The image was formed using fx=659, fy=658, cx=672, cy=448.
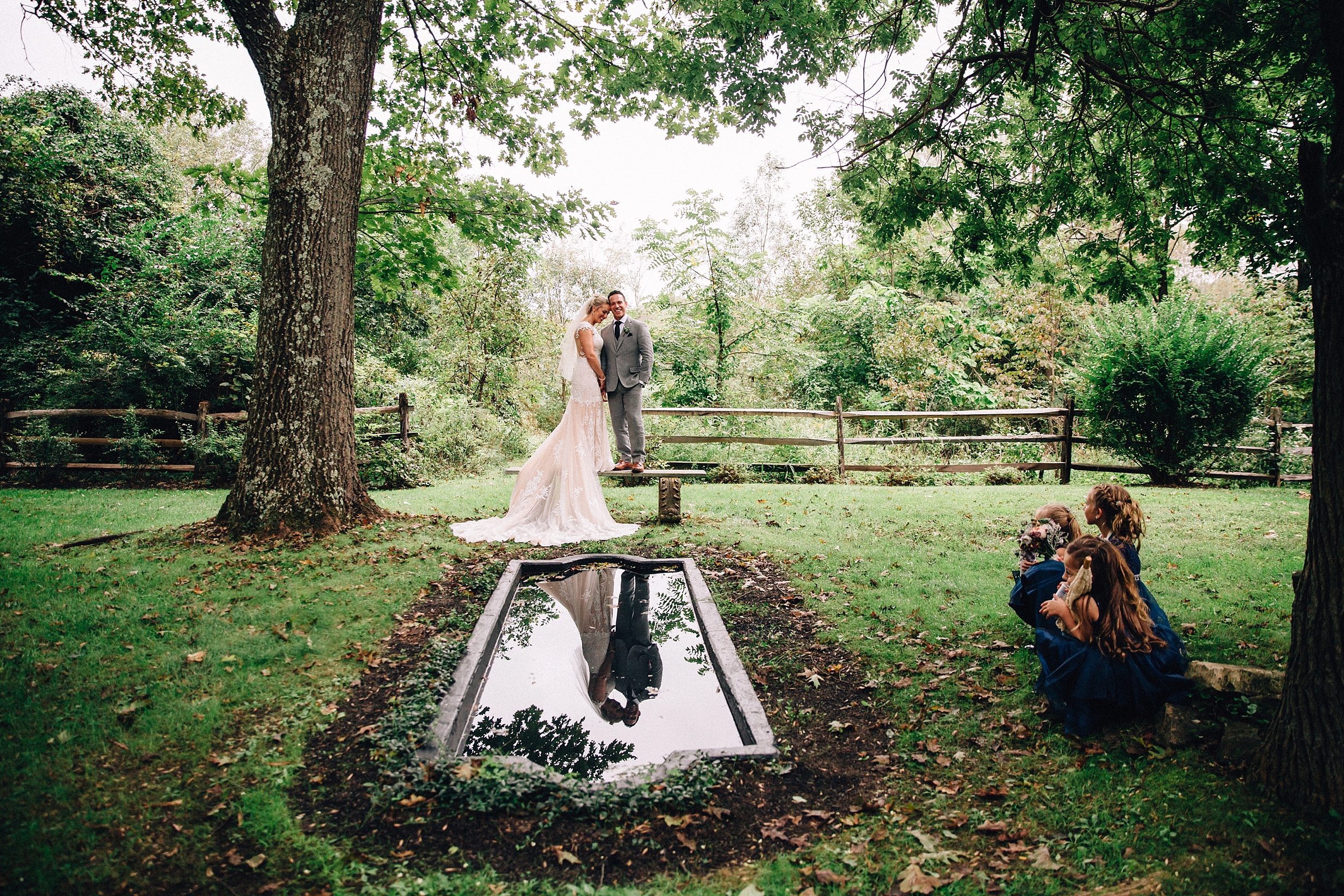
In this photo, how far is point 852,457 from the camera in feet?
44.3

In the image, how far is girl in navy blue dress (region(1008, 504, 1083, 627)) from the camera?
4.36 metres

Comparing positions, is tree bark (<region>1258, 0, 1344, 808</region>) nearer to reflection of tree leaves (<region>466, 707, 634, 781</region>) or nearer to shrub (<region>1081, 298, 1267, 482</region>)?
reflection of tree leaves (<region>466, 707, 634, 781</region>)

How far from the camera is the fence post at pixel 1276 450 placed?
11820mm

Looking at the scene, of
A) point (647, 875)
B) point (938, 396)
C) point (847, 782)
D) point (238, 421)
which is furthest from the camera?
point (938, 396)

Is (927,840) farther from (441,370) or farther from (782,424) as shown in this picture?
(441,370)

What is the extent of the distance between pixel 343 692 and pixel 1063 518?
4884 mm

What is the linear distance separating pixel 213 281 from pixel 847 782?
15208 mm

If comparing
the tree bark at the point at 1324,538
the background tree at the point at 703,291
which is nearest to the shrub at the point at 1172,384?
the background tree at the point at 703,291

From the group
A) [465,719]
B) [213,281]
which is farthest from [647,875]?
[213,281]

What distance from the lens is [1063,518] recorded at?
14.8ft

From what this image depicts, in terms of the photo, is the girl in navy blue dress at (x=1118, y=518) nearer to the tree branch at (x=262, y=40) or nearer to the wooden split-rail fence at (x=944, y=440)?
the tree branch at (x=262, y=40)

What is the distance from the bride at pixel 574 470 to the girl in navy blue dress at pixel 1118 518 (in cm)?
509

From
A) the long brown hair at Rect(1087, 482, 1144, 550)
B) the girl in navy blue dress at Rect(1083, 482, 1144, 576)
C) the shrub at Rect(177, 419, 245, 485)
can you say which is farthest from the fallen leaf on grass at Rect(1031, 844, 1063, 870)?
the shrub at Rect(177, 419, 245, 485)

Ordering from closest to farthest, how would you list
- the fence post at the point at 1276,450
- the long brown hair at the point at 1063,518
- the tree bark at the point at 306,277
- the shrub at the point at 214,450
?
1. the long brown hair at the point at 1063,518
2. the tree bark at the point at 306,277
3. the shrub at the point at 214,450
4. the fence post at the point at 1276,450
